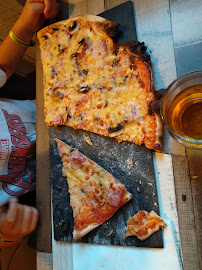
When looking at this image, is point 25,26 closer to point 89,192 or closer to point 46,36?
point 46,36

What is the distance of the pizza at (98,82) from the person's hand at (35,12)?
0.22 feet

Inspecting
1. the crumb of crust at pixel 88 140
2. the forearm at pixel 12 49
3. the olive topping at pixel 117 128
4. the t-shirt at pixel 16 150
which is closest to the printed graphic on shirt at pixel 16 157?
the t-shirt at pixel 16 150

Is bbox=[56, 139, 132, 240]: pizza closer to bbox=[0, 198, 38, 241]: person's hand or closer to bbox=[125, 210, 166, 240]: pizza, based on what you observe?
bbox=[125, 210, 166, 240]: pizza

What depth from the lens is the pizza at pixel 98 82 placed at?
972mm

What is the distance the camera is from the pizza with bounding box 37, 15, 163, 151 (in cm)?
97

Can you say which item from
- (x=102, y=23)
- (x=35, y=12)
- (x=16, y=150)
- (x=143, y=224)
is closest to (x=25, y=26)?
(x=35, y=12)

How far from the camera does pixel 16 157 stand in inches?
52.1

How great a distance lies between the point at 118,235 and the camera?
3.25 ft

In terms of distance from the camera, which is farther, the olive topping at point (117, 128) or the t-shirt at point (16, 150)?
the t-shirt at point (16, 150)

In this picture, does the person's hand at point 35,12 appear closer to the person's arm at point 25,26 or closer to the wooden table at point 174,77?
the person's arm at point 25,26

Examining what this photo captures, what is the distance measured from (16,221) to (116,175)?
0.54m

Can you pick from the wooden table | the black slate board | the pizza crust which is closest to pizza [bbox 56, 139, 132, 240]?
the black slate board

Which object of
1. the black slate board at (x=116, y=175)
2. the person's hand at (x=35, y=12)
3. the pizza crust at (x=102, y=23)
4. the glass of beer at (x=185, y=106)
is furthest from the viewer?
the person's hand at (x=35, y=12)

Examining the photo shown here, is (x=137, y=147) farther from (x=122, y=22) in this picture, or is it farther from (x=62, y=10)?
(x=62, y=10)
